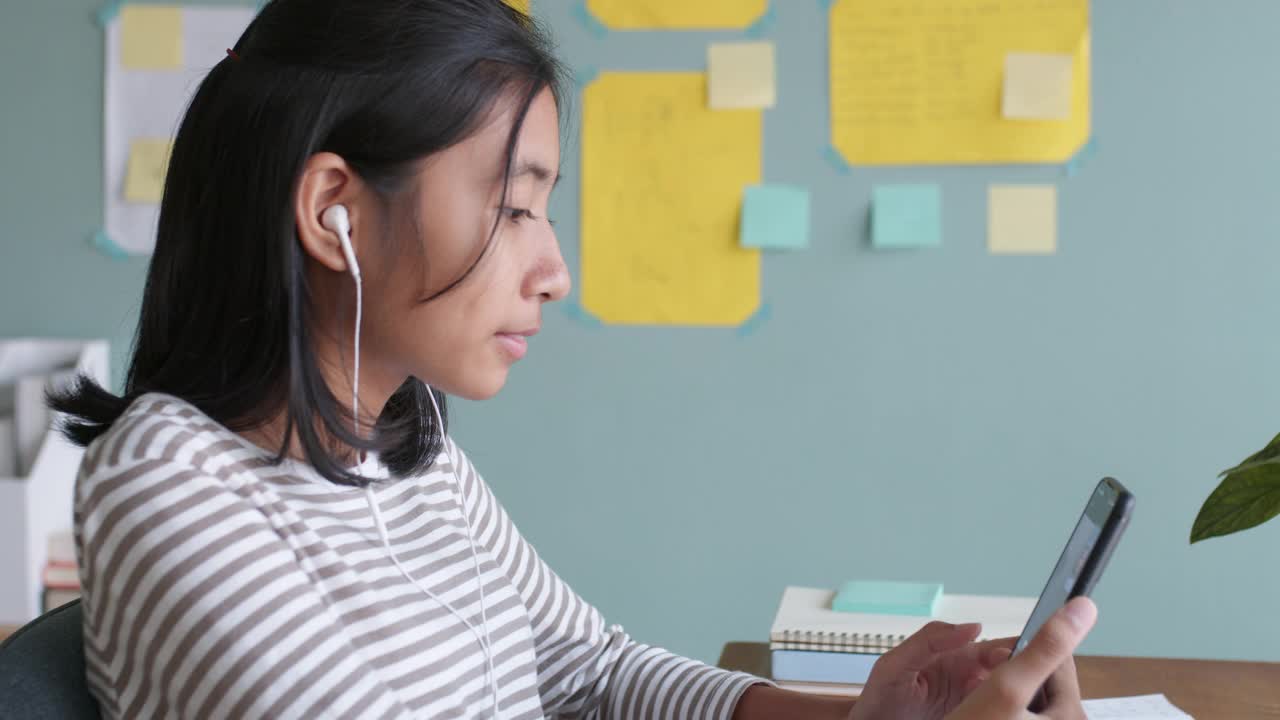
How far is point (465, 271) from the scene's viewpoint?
792 mm

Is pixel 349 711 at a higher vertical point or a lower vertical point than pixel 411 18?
lower

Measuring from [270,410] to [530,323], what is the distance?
0.18 meters

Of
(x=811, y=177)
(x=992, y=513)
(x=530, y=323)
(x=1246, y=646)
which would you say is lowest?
(x=1246, y=646)

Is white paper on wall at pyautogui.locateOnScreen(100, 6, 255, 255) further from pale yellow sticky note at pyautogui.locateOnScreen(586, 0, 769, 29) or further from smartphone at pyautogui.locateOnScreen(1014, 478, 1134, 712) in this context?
smartphone at pyautogui.locateOnScreen(1014, 478, 1134, 712)

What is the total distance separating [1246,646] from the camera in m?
1.89

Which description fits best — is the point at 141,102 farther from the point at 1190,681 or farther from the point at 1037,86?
the point at 1190,681

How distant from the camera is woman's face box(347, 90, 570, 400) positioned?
0.79 m

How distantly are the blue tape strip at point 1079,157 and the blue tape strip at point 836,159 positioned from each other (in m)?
0.33

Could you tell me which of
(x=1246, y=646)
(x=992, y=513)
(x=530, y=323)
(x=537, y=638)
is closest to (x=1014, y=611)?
(x=537, y=638)

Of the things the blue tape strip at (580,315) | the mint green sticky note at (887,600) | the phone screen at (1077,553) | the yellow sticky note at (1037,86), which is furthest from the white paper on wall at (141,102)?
the phone screen at (1077,553)

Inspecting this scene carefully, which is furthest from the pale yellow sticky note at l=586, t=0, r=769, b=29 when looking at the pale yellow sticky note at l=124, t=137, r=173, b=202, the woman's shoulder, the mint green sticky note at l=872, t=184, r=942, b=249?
the woman's shoulder

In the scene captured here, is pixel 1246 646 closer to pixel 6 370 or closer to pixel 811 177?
pixel 811 177

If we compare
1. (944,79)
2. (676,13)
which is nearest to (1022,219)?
(944,79)

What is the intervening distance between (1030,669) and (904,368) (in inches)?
54.0
